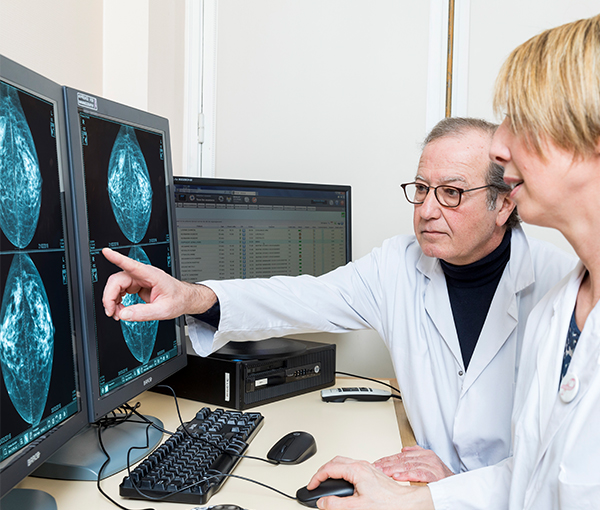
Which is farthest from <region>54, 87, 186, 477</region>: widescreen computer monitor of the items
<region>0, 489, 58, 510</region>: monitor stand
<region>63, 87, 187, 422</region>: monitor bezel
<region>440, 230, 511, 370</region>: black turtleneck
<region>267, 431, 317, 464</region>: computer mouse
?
<region>440, 230, 511, 370</region>: black turtleneck

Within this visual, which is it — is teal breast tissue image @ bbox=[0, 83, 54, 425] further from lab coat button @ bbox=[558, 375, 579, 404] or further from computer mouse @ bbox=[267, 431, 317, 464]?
lab coat button @ bbox=[558, 375, 579, 404]

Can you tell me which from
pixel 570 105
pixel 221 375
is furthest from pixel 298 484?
pixel 570 105

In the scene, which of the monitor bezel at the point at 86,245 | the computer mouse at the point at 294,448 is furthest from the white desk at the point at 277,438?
the monitor bezel at the point at 86,245

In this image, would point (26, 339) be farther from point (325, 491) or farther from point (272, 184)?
point (272, 184)

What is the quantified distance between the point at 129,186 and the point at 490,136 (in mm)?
864

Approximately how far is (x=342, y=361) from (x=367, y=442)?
0.82 metres

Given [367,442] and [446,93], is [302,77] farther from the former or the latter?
[367,442]

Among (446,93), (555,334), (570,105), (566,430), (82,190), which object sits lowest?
(566,430)

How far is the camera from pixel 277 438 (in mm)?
1096

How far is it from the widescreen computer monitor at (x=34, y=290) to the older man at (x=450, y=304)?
1.01ft

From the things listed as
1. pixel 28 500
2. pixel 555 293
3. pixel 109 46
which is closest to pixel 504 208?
pixel 555 293

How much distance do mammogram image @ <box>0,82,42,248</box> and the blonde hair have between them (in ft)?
2.20

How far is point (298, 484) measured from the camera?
89 centimetres

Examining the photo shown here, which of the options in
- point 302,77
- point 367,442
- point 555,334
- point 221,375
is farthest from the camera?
point 302,77
